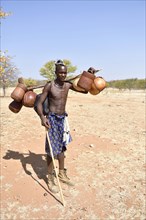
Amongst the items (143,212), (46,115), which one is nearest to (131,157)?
(143,212)

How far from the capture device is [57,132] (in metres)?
4.20

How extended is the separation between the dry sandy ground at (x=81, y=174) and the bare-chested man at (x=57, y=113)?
0.44m

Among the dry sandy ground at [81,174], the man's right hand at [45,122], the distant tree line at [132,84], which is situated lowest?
the distant tree line at [132,84]

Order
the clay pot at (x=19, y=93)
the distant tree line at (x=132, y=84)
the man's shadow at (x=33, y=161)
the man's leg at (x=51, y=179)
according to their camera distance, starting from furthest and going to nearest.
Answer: the distant tree line at (x=132, y=84), the man's shadow at (x=33, y=161), the man's leg at (x=51, y=179), the clay pot at (x=19, y=93)

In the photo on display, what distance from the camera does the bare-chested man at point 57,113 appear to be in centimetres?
394

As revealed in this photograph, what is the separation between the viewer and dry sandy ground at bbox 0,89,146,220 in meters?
3.88

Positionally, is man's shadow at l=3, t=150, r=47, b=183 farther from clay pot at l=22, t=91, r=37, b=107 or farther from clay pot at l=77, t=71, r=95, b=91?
clay pot at l=77, t=71, r=95, b=91

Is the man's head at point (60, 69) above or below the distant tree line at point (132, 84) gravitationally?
above

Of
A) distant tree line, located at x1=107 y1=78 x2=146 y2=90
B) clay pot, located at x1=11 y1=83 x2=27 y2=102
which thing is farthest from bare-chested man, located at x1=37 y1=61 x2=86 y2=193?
distant tree line, located at x1=107 y1=78 x2=146 y2=90

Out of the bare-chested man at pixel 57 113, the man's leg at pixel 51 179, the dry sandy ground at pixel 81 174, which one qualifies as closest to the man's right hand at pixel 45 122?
the bare-chested man at pixel 57 113

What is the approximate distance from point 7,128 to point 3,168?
2.48m

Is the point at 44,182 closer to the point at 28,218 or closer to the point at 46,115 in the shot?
the point at 28,218

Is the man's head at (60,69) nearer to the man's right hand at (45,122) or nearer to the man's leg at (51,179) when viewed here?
the man's right hand at (45,122)

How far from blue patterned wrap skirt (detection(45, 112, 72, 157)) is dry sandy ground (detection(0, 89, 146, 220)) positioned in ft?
2.49
